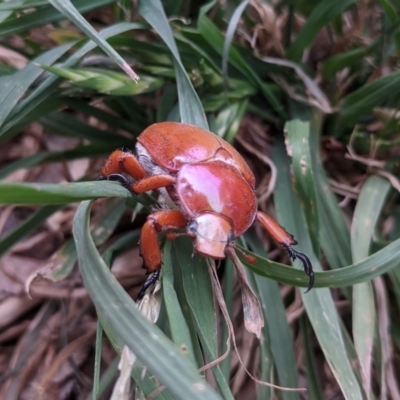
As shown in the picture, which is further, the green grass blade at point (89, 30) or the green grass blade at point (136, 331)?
the green grass blade at point (89, 30)

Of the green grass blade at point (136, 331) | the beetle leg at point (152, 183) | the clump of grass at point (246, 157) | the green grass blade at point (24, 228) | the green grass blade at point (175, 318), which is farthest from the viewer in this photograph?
the green grass blade at point (24, 228)

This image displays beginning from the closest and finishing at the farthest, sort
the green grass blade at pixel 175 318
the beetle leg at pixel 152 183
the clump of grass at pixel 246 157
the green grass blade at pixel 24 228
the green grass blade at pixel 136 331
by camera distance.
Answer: the green grass blade at pixel 136 331
the green grass blade at pixel 175 318
the beetle leg at pixel 152 183
the clump of grass at pixel 246 157
the green grass blade at pixel 24 228

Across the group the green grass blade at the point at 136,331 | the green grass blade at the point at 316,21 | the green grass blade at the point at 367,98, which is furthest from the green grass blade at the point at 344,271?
the green grass blade at the point at 316,21

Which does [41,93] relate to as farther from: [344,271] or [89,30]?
[344,271]

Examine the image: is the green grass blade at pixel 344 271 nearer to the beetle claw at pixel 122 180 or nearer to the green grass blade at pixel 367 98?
the beetle claw at pixel 122 180

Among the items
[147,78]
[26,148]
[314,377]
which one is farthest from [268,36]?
[314,377]

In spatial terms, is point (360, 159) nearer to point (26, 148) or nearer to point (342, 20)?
point (342, 20)

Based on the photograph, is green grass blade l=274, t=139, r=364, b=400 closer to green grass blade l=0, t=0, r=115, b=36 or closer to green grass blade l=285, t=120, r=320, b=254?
green grass blade l=285, t=120, r=320, b=254
